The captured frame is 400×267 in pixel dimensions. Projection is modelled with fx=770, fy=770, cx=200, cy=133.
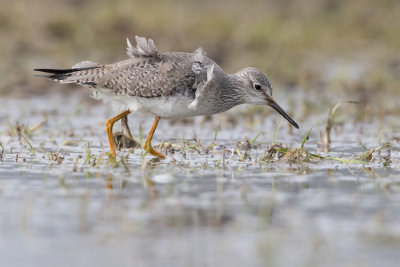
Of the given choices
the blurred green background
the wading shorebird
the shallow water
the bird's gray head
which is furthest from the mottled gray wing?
the blurred green background

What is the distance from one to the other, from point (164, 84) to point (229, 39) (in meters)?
9.66

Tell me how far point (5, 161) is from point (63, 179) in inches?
48.3

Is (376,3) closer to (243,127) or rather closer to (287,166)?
(243,127)

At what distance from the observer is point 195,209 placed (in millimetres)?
5543

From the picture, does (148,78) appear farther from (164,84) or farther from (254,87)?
(254,87)

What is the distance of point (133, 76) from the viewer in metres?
8.05

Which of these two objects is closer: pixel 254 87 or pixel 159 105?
pixel 159 105

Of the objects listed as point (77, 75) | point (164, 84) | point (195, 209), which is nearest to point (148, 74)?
point (164, 84)

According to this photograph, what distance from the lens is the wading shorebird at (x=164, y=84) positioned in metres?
7.89

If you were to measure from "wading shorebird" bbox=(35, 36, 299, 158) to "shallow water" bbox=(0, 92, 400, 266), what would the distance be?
0.50 meters

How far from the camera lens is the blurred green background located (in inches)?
565

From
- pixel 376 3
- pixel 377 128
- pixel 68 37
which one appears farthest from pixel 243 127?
pixel 376 3

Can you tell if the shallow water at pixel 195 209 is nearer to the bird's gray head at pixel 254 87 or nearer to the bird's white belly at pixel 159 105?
the bird's white belly at pixel 159 105

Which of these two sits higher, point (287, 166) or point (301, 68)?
point (301, 68)
